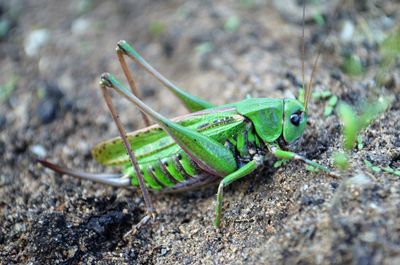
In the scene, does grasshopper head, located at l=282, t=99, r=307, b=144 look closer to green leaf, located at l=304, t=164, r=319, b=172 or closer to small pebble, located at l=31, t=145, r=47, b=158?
green leaf, located at l=304, t=164, r=319, b=172

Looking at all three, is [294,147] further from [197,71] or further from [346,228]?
[197,71]

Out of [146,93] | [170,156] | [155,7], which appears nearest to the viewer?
[170,156]

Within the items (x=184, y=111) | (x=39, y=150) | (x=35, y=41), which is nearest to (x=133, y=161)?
(x=184, y=111)

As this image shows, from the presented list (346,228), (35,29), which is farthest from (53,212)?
(35,29)

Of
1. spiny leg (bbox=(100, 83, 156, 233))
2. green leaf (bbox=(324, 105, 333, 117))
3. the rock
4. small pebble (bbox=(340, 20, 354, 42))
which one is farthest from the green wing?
small pebble (bbox=(340, 20, 354, 42))

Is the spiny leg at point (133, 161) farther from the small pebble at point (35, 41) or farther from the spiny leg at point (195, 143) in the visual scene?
the small pebble at point (35, 41)

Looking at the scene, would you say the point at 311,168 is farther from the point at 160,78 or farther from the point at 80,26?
the point at 80,26

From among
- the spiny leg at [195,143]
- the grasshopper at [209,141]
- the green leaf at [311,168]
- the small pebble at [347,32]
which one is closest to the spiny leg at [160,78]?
the grasshopper at [209,141]
